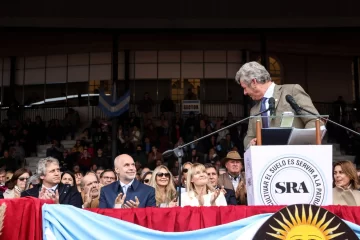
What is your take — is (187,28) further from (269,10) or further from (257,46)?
(257,46)

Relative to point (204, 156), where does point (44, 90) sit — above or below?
above

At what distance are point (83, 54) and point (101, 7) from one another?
594 centimetres

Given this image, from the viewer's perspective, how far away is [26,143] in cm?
2317

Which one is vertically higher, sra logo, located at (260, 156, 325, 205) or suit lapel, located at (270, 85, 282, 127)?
suit lapel, located at (270, 85, 282, 127)

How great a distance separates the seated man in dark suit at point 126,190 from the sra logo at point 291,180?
2.12 metres

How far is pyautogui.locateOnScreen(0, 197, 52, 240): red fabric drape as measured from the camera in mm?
4027

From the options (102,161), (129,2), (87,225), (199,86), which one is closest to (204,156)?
(102,161)

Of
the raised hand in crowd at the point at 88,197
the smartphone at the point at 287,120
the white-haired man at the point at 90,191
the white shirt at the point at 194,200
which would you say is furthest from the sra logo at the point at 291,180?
the raised hand in crowd at the point at 88,197

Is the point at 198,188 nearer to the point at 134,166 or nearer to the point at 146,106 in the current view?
the point at 134,166

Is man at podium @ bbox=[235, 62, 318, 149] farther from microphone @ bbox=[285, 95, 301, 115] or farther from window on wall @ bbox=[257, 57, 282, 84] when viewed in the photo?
window on wall @ bbox=[257, 57, 282, 84]

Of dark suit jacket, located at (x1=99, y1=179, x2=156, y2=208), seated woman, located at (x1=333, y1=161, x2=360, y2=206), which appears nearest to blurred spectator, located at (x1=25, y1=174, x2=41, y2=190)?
dark suit jacket, located at (x1=99, y1=179, x2=156, y2=208)

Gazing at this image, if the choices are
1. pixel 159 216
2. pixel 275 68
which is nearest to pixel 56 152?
pixel 275 68

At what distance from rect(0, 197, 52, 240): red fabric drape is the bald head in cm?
254

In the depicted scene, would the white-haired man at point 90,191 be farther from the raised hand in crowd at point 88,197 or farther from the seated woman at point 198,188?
the seated woman at point 198,188
